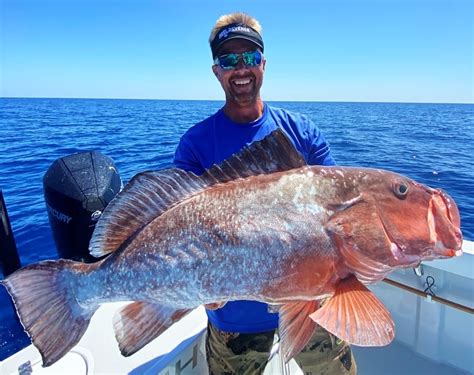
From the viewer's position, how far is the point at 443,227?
1783mm

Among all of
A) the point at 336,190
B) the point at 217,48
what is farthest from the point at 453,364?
the point at 217,48

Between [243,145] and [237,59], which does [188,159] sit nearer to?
[243,145]

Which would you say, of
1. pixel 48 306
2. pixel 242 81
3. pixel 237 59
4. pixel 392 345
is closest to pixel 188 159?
pixel 242 81

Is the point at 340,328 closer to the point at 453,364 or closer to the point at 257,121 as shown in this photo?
the point at 257,121

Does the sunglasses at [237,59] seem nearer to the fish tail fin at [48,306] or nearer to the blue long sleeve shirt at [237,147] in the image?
the blue long sleeve shirt at [237,147]

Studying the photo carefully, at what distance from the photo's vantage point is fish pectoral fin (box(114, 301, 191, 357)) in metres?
1.92

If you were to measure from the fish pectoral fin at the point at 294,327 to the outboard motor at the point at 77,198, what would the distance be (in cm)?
256

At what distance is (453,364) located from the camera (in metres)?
3.82

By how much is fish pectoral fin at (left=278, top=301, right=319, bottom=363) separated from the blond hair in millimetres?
2116

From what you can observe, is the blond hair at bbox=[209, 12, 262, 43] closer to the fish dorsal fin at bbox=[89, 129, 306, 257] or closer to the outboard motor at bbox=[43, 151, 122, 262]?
the fish dorsal fin at bbox=[89, 129, 306, 257]

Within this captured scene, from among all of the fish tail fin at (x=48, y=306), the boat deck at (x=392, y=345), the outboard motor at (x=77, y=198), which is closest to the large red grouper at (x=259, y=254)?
the fish tail fin at (x=48, y=306)

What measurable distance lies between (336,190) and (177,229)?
839 mm

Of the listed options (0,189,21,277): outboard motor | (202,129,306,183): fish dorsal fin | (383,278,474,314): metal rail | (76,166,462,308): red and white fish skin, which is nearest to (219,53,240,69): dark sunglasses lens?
(202,129,306,183): fish dorsal fin

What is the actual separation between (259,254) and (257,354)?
1.35m
